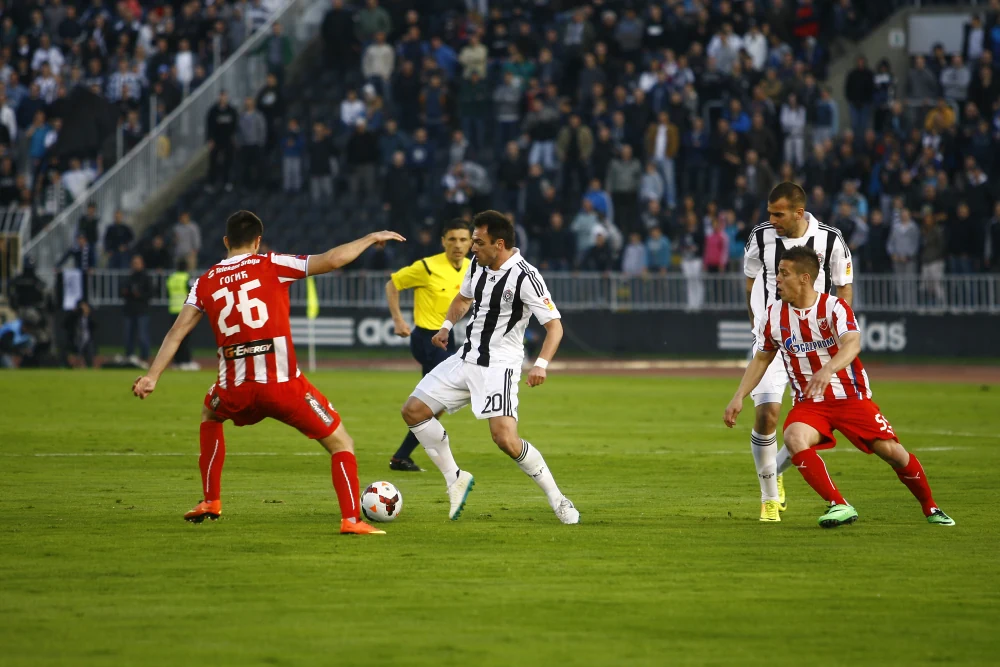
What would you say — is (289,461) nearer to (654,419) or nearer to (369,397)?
(654,419)

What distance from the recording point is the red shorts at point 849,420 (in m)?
9.95

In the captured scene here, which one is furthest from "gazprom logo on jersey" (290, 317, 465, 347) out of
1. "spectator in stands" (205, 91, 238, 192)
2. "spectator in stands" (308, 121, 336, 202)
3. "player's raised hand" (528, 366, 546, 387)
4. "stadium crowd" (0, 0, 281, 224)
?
"player's raised hand" (528, 366, 546, 387)

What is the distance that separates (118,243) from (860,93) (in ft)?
54.2

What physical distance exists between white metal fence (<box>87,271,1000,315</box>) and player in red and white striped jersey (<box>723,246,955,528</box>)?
1984cm

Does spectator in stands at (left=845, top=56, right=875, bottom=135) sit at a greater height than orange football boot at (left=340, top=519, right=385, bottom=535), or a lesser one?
greater

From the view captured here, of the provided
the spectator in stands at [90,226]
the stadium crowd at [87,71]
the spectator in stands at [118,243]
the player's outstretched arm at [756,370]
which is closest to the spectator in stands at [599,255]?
the spectator in stands at [118,243]

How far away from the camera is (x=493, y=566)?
8.33m

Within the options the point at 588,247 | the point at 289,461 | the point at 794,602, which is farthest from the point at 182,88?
the point at 794,602

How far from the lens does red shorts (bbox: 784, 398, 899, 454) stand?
995cm

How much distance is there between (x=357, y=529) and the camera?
9.49 metres

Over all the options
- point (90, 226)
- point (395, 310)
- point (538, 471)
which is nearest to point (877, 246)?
point (90, 226)

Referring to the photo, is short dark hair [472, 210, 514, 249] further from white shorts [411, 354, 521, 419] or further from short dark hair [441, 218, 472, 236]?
short dark hair [441, 218, 472, 236]

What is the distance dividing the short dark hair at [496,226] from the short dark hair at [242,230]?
1528 mm

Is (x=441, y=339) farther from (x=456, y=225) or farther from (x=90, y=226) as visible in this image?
(x=90, y=226)
